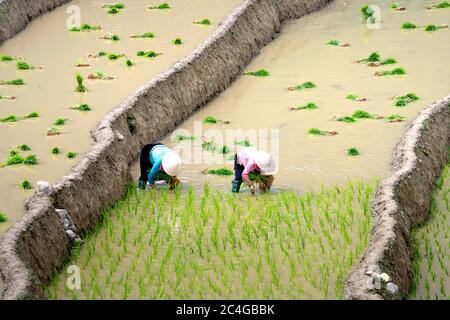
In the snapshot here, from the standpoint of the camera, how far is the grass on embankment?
10.3 m

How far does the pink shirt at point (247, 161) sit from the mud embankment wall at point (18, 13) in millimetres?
7179

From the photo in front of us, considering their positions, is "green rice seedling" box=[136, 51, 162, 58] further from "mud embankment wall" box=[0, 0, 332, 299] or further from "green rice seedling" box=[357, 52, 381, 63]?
"green rice seedling" box=[357, 52, 381, 63]

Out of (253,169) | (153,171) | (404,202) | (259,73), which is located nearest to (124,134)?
(153,171)

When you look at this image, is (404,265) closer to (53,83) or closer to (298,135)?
(298,135)

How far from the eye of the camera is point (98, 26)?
19438 mm

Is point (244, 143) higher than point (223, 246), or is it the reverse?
point (223, 246)

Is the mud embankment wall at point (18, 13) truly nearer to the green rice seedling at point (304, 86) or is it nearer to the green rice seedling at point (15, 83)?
the green rice seedling at point (15, 83)

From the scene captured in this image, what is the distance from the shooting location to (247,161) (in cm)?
1251

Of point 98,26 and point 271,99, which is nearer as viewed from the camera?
point 271,99

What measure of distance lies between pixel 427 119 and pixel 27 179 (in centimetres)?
506

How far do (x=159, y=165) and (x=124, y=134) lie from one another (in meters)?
1.35

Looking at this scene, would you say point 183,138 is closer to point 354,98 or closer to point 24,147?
point 24,147

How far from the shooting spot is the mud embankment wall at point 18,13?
18.7m

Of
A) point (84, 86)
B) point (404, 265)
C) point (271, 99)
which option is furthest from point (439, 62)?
point (404, 265)
